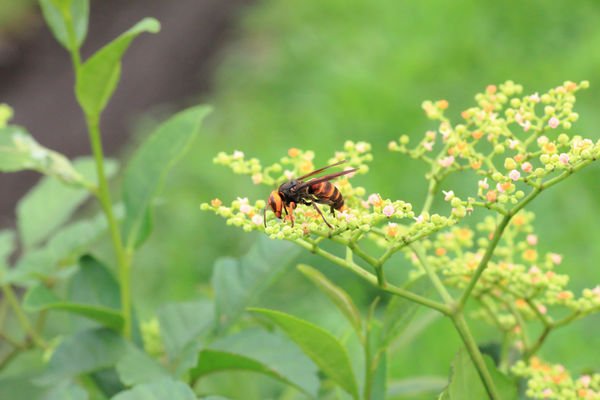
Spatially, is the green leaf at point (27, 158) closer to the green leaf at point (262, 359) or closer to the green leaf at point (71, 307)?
the green leaf at point (71, 307)

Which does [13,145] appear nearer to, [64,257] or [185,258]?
[64,257]

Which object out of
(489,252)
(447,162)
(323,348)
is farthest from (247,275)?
(489,252)

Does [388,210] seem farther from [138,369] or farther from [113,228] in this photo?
[113,228]

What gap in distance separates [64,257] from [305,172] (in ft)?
2.23

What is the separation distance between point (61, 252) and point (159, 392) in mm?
719

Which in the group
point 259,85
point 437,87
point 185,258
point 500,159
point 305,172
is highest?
point 259,85

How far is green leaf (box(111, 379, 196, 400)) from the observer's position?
1352 mm

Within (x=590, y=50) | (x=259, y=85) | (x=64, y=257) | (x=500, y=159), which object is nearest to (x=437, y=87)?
(x=590, y=50)

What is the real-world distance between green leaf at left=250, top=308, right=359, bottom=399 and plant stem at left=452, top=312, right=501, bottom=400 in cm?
21

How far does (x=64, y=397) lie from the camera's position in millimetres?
1624

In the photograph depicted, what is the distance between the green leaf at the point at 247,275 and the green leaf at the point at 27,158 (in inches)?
13.5

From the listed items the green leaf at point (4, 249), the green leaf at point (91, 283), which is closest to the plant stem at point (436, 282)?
the green leaf at point (91, 283)

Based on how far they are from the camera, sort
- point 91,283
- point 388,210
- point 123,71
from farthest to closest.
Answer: point 123,71 → point 91,283 → point 388,210

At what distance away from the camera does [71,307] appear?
1679 millimetres
